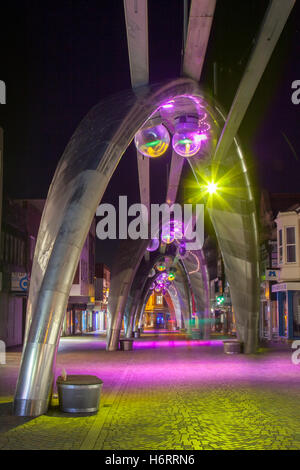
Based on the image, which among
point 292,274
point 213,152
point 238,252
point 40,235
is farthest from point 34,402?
point 292,274

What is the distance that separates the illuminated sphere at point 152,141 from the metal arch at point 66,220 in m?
0.71

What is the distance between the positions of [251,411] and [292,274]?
21707 mm

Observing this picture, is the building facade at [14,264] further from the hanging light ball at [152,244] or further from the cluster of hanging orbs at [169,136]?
the cluster of hanging orbs at [169,136]

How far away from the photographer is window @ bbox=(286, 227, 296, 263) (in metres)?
30.2

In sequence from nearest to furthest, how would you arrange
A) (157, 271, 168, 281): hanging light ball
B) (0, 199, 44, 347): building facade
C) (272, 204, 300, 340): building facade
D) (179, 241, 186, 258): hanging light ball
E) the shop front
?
(0, 199, 44, 347): building facade
(272, 204, 300, 340): building facade
the shop front
(179, 241, 186, 258): hanging light ball
(157, 271, 168, 281): hanging light ball

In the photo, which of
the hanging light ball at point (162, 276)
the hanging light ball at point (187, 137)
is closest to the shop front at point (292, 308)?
the hanging light ball at point (187, 137)

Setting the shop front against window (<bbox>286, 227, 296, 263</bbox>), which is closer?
window (<bbox>286, 227, 296, 263</bbox>)

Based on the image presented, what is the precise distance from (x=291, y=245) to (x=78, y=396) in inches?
920

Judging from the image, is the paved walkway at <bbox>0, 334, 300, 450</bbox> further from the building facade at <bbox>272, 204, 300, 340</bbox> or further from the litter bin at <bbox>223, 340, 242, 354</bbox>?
the building facade at <bbox>272, 204, 300, 340</bbox>

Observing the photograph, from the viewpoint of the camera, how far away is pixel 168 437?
24.1ft

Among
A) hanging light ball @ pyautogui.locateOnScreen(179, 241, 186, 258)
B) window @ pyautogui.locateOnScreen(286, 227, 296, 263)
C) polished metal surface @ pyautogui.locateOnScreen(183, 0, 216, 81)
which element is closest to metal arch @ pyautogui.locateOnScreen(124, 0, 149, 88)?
polished metal surface @ pyautogui.locateOnScreen(183, 0, 216, 81)

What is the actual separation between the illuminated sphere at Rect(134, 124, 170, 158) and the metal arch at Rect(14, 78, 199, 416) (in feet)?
2.33

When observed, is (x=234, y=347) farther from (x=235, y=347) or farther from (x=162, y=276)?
(x=162, y=276)
